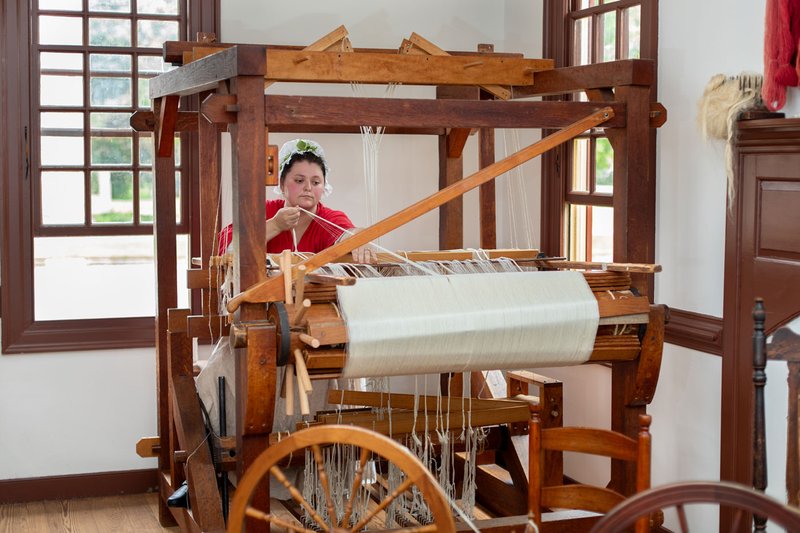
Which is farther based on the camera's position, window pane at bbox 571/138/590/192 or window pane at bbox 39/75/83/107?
window pane at bbox 39/75/83/107

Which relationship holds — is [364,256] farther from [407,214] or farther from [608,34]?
[608,34]

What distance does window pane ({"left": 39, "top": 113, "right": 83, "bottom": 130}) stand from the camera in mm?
4102

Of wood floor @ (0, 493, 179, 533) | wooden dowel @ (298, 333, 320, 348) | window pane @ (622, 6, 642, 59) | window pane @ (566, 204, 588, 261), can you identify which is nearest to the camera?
wooden dowel @ (298, 333, 320, 348)

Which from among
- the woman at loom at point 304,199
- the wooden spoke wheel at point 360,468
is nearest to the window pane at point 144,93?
the woman at loom at point 304,199

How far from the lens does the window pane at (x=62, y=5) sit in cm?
406

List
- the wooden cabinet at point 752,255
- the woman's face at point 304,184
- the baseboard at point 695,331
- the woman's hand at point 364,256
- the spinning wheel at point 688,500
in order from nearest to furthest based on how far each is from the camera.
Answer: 1. the spinning wheel at point 688,500
2. the wooden cabinet at point 752,255
3. the woman's hand at point 364,256
4. the baseboard at point 695,331
5. the woman's face at point 304,184

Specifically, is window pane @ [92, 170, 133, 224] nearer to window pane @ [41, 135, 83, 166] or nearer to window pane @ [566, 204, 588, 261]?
window pane @ [41, 135, 83, 166]

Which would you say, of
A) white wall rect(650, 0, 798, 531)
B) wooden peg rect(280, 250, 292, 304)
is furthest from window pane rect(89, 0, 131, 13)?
wooden peg rect(280, 250, 292, 304)

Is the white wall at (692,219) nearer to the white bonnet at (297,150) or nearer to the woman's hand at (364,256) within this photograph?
the woman's hand at (364,256)

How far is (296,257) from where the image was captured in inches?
107

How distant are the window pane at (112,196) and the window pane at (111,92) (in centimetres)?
27

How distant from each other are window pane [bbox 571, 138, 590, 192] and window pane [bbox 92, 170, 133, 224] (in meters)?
1.74

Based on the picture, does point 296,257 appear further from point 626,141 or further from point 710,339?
point 710,339

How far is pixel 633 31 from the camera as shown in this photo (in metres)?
3.59
